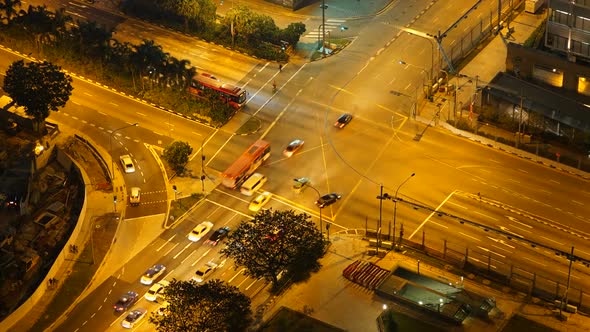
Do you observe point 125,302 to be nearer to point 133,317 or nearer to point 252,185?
point 133,317

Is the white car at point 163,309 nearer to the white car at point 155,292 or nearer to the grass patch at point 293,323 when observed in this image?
the white car at point 155,292

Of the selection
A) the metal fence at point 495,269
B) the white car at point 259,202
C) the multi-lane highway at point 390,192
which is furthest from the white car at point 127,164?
the metal fence at point 495,269

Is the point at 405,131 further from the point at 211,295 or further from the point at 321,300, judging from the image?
the point at 211,295

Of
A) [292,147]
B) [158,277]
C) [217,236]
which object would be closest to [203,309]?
[158,277]

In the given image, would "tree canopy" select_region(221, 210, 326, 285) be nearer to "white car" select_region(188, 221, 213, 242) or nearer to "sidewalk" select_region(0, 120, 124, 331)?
"white car" select_region(188, 221, 213, 242)

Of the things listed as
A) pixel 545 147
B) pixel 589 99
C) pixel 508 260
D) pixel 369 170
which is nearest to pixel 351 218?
pixel 369 170

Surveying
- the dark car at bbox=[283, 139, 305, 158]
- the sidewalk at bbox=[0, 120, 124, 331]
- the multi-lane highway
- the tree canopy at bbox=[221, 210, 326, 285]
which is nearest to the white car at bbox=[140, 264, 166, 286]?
the multi-lane highway
